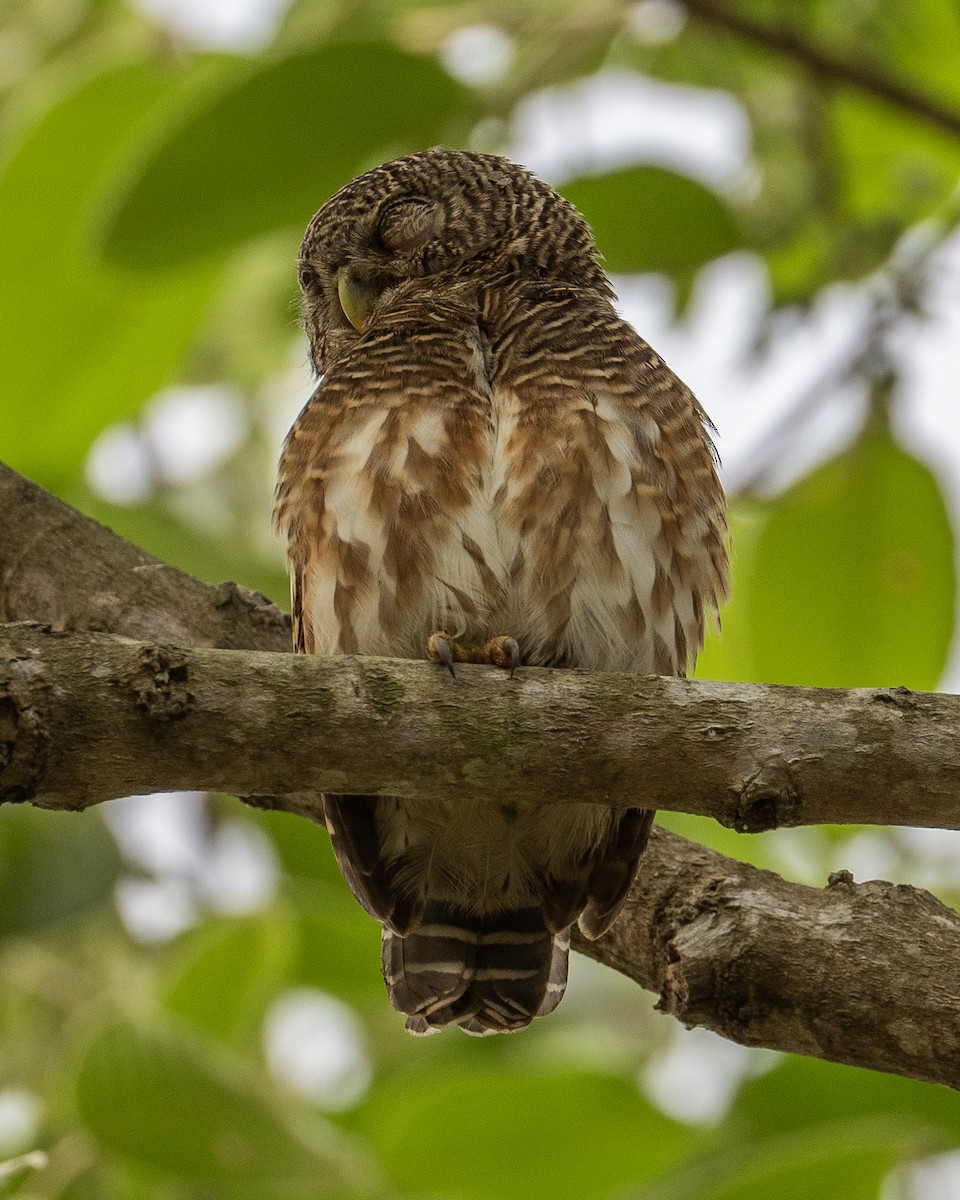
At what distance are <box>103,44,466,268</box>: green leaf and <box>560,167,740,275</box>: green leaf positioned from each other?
1.38ft

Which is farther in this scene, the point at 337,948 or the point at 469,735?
the point at 337,948

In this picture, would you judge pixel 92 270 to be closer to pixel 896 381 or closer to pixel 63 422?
pixel 63 422

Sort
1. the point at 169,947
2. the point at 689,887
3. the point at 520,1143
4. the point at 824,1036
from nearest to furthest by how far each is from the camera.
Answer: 1. the point at 824,1036
2. the point at 689,887
3. the point at 520,1143
4. the point at 169,947

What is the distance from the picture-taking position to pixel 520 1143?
3.97 m

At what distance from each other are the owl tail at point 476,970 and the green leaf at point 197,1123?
32 cm

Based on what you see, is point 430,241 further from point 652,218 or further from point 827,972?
point 827,972

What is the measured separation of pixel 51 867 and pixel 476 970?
1105 millimetres

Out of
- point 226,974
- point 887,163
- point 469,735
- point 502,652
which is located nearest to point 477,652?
point 502,652

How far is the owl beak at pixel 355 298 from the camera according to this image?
4182 millimetres

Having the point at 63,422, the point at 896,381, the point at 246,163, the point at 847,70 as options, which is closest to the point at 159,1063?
the point at 63,422

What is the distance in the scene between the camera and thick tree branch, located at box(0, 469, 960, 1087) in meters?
2.52

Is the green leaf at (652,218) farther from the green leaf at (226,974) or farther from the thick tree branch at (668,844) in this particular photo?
the green leaf at (226,974)

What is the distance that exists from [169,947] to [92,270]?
68.7 inches

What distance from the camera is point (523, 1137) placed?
13.0ft
